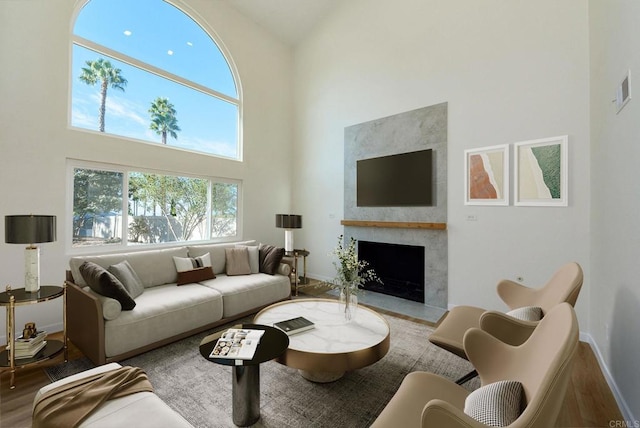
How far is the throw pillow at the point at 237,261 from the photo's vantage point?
405 cm

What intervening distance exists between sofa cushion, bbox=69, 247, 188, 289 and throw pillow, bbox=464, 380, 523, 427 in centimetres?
353

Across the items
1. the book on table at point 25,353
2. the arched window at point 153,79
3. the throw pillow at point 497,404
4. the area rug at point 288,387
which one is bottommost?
the area rug at point 288,387

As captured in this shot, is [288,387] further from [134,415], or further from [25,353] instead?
[25,353]

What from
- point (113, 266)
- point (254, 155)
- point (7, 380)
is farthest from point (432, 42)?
point (7, 380)

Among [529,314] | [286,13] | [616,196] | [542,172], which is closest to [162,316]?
[529,314]

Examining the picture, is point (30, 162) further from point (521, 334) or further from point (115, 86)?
point (521, 334)

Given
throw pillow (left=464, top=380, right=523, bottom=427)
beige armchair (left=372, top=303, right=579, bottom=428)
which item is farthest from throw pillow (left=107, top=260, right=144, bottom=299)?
throw pillow (left=464, top=380, right=523, bottom=427)

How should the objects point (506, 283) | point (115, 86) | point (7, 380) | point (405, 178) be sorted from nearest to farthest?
point (7, 380) < point (506, 283) < point (115, 86) < point (405, 178)

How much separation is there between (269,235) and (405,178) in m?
2.88

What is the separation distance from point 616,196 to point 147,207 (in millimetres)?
5157

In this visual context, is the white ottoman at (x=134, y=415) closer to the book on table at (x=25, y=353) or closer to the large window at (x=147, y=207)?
the book on table at (x=25, y=353)

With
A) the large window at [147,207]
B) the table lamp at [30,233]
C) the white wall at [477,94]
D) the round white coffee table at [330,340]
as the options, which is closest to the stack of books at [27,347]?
the table lamp at [30,233]

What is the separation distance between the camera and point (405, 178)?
4.41 meters

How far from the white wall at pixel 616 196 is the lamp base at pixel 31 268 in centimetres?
438
